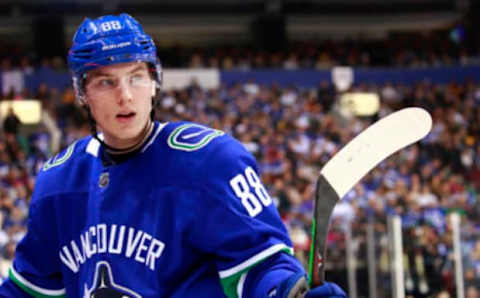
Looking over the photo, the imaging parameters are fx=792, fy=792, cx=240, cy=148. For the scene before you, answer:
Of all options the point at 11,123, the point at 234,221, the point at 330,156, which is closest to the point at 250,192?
the point at 234,221

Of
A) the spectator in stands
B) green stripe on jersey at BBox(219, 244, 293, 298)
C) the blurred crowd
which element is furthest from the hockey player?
the spectator in stands

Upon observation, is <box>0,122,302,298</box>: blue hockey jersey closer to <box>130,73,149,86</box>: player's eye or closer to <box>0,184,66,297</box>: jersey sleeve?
<box>0,184,66,297</box>: jersey sleeve

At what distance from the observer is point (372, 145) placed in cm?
154

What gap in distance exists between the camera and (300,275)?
1.54m

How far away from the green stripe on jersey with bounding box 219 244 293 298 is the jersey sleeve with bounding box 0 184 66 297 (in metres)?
0.50

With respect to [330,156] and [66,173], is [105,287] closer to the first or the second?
[66,173]

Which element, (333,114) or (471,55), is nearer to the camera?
(333,114)

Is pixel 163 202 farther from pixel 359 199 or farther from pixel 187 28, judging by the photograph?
pixel 187 28

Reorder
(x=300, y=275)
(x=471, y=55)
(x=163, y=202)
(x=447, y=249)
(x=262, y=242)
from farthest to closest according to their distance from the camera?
1. (x=471, y=55)
2. (x=447, y=249)
3. (x=163, y=202)
4. (x=262, y=242)
5. (x=300, y=275)

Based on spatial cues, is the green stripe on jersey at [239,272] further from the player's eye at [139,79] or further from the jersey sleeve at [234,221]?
the player's eye at [139,79]

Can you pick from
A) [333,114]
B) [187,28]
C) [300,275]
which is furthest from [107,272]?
[187,28]

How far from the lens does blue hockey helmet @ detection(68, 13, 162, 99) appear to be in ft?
5.93

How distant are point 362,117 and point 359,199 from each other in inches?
188

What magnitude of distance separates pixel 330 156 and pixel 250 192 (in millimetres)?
10199
